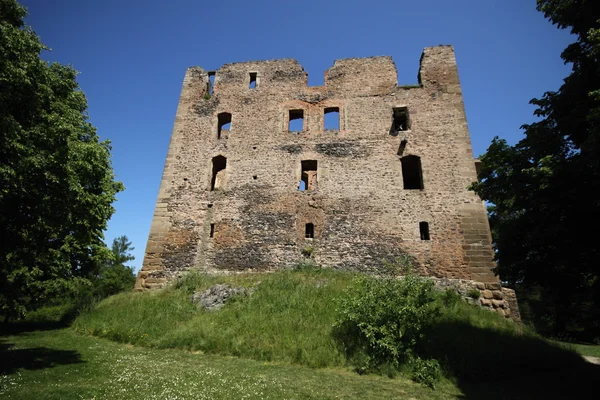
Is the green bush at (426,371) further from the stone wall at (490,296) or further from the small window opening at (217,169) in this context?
the small window opening at (217,169)

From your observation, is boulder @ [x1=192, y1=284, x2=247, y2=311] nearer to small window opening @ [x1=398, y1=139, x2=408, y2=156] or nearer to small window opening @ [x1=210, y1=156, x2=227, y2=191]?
small window opening @ [x1=210, y1=156, x2=227, y2=191]

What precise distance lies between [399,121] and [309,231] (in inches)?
299

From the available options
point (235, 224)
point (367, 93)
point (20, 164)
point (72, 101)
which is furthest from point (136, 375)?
point (367, 93)

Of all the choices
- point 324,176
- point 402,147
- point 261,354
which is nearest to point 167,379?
point 261,354

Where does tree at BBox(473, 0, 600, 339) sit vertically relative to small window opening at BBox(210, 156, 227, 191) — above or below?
below

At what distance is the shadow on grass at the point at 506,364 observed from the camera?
23.8 feet

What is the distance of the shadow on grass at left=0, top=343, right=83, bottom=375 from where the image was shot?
700 cm

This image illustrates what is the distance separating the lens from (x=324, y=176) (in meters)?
15.7

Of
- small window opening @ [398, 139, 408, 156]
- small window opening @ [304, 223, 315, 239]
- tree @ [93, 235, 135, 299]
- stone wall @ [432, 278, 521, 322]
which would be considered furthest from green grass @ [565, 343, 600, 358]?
tree @ [93, 235, 135, 299]

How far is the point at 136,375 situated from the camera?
6762mm

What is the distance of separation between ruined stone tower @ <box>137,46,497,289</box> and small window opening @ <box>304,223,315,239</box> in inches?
1.8

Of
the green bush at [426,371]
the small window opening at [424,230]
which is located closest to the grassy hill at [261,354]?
the green bush at [426,371]

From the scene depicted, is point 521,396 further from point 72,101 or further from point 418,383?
point 72,101

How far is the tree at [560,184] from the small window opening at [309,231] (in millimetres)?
7715
